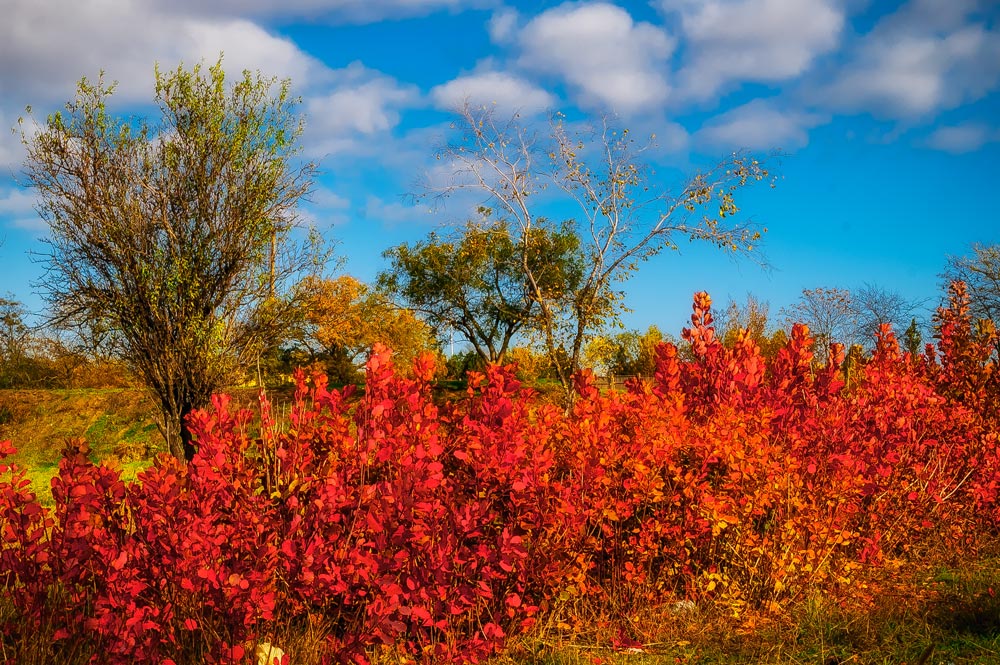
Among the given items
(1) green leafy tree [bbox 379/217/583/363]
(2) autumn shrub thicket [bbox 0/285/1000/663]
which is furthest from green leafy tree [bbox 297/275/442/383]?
(2) autumn shrub thicket [bbox 0/285/1000/663]

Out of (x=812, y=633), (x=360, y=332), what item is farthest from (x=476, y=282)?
(x=812, y=633)

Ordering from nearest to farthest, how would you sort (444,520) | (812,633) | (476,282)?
1. (444,520)
2. (812,633)
3. (476,282)

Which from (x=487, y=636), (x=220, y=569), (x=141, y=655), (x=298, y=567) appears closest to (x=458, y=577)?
(x=487, y=636)

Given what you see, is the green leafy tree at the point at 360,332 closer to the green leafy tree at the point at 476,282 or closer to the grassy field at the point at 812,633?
the green leafy tree at the point at 476,282

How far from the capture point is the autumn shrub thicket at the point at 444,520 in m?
3.41

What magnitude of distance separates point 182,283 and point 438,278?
18654 millimetres

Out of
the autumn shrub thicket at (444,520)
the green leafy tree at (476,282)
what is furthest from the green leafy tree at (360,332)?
the autumn shrub thicket at (444,520)

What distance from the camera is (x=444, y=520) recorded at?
3666 millimetres

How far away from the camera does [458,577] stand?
12.4 ft

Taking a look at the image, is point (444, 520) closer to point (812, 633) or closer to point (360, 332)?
point (812, 633)

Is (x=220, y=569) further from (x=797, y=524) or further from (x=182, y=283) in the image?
(x=182, y=283)

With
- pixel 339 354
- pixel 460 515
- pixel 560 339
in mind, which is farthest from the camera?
pixel 339 354

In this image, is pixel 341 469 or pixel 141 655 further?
pixel 341 469

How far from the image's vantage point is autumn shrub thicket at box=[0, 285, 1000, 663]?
3.41m
